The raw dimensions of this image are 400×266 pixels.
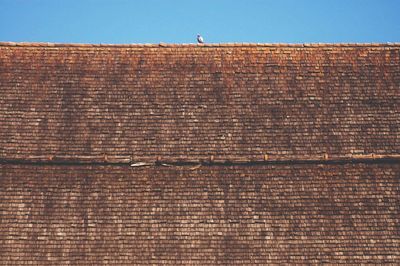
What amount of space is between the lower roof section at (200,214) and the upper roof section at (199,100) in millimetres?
636

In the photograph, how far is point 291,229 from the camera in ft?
41.0

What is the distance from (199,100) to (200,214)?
3454 millimetres

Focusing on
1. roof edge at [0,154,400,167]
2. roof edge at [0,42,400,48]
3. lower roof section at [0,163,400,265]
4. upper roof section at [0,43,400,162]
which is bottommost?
lower roof section at [0,163,400,265]

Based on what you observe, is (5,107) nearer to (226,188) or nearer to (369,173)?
(226,188)

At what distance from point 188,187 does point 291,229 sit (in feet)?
7.42

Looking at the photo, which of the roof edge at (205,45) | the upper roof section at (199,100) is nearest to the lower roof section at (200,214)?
the upper roof section at (199,100)

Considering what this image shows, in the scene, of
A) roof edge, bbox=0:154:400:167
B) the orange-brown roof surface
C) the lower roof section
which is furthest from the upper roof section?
the lower roof section

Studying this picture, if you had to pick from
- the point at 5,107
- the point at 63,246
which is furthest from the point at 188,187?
the point at 5,107

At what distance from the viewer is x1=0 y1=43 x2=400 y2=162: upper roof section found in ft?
46.1

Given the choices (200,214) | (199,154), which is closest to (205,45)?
(199,154)

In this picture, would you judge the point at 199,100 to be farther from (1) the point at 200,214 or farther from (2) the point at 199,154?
(1) the point at 200,214

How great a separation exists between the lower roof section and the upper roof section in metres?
0.64

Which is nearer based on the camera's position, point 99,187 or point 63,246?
point 63,246

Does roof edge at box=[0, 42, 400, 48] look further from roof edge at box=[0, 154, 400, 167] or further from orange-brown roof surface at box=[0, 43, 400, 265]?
roof edge at box=[0, 154, 400, 167]
